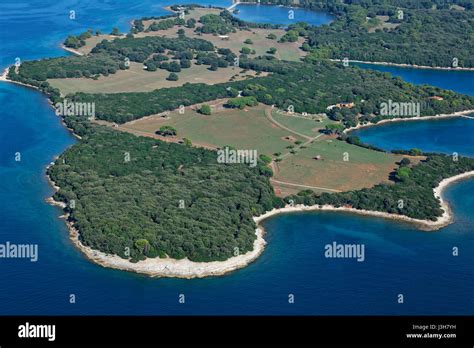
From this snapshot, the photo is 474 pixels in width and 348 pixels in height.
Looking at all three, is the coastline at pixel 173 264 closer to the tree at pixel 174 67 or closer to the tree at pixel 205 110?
the tree at pixel 205 110

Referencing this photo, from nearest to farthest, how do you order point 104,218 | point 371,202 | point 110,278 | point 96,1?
point 110,278 < point 104,218 < point 371,202 < point 96,1

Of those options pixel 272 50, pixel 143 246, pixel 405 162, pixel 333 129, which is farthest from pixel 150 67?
pixel 143 246

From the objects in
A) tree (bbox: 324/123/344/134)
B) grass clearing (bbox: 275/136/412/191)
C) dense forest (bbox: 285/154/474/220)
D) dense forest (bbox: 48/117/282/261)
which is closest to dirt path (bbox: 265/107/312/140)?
grass clearing (bbox: 275/136/412/191)

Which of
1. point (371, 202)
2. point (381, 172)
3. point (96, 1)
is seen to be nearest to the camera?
point (371, 202)

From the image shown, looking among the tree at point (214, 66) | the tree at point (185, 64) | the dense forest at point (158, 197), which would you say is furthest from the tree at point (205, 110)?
the tree at point (185, 64)

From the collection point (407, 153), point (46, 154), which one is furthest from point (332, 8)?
point (46, 154)

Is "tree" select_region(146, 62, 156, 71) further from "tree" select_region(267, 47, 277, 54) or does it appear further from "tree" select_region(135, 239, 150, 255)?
"tree" select_region(135, 239, 150, 255)

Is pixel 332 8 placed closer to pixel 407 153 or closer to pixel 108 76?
pixel 108 76
